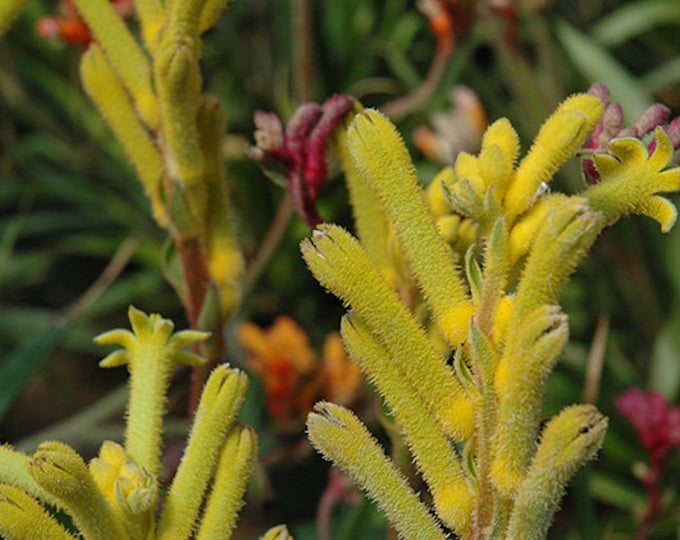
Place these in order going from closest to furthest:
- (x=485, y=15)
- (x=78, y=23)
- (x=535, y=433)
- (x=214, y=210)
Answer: (x=535, y=433) < (x=214, y=210) < (x=78, y=23) < (x=485, y=15)

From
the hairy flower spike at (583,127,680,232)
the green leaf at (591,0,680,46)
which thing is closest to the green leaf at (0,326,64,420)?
the hairy flower spike at (583,127,680,232)

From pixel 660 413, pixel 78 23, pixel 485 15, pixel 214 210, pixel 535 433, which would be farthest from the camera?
pixel 485 15

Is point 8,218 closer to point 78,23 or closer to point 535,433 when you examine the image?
point 78,23

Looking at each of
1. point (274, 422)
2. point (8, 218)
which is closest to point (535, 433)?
point (274, 422)

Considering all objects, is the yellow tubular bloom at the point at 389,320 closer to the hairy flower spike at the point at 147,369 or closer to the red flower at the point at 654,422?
the hairy flower spike at the point at 147,369

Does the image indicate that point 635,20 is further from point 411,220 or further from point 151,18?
point 411,220

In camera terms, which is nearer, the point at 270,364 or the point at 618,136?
the point at 618,136
